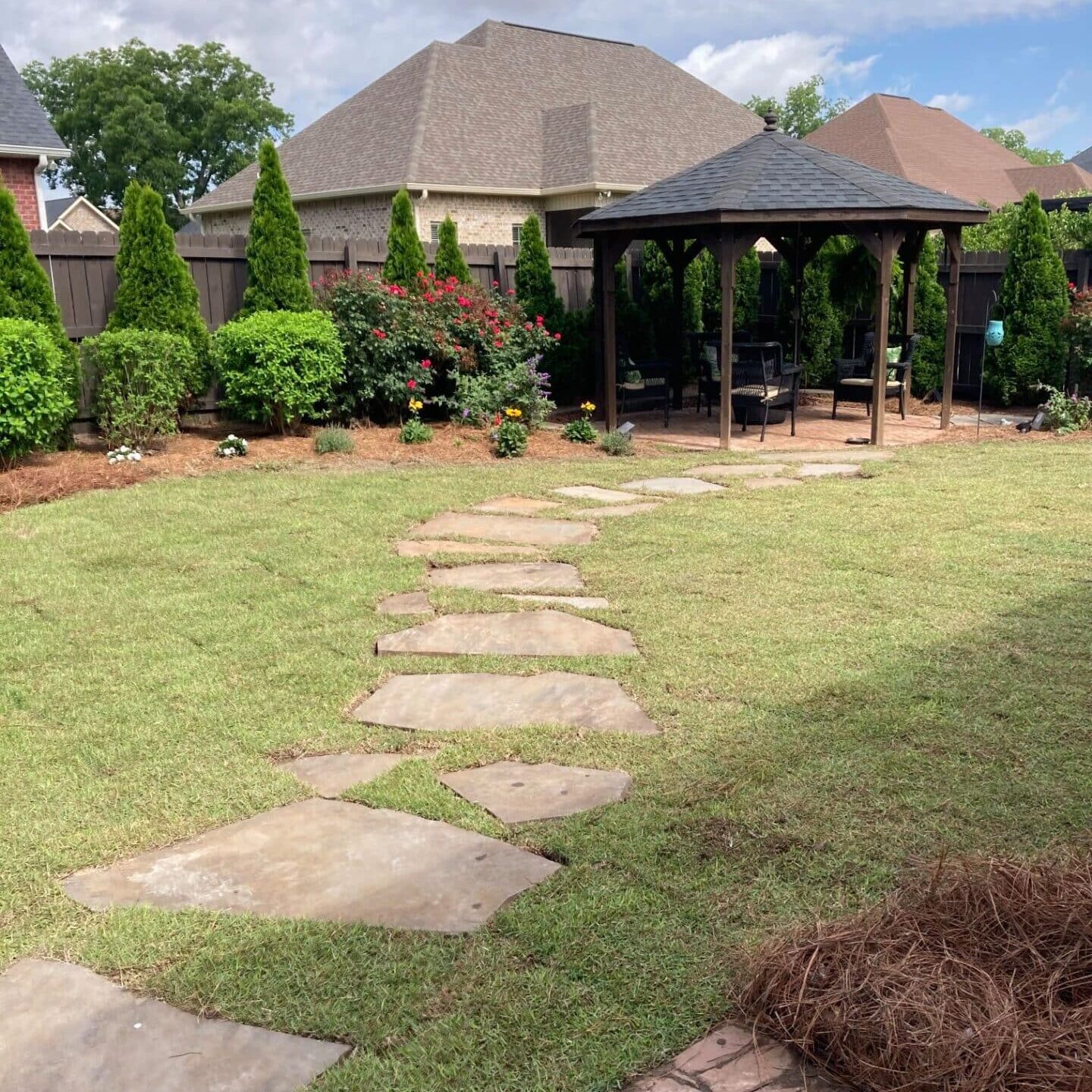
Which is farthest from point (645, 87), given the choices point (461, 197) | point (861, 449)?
point (861, 449)

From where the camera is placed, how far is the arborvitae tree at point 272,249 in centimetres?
1003

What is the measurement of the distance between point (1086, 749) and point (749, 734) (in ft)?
3.37

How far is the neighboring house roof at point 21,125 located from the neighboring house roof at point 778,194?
11548 millimetres

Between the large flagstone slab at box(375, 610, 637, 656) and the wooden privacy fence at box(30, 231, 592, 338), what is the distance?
21.7 ft

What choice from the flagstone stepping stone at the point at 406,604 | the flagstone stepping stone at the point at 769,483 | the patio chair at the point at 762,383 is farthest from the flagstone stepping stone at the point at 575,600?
the patio chair at the point at 762,383

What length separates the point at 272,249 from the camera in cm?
1006

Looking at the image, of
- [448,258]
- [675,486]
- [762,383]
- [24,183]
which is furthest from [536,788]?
[24,183]

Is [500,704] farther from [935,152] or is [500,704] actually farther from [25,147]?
[935,152]

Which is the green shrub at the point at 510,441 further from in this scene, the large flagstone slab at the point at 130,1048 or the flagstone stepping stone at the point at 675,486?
the large flagstone slab at the point at 130,1048

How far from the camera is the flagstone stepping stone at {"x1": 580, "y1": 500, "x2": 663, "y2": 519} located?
22.4ft

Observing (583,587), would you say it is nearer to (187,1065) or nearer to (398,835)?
(398,835)

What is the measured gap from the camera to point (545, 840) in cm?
278

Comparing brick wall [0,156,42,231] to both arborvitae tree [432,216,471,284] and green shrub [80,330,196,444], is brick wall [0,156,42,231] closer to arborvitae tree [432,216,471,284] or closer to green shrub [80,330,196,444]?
arborvitae tree [432,216,471,284]

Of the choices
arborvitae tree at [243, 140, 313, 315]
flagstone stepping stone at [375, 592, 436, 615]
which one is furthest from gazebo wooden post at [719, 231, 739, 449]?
flagstone stepping stone at [375, 592, 436, 615]
